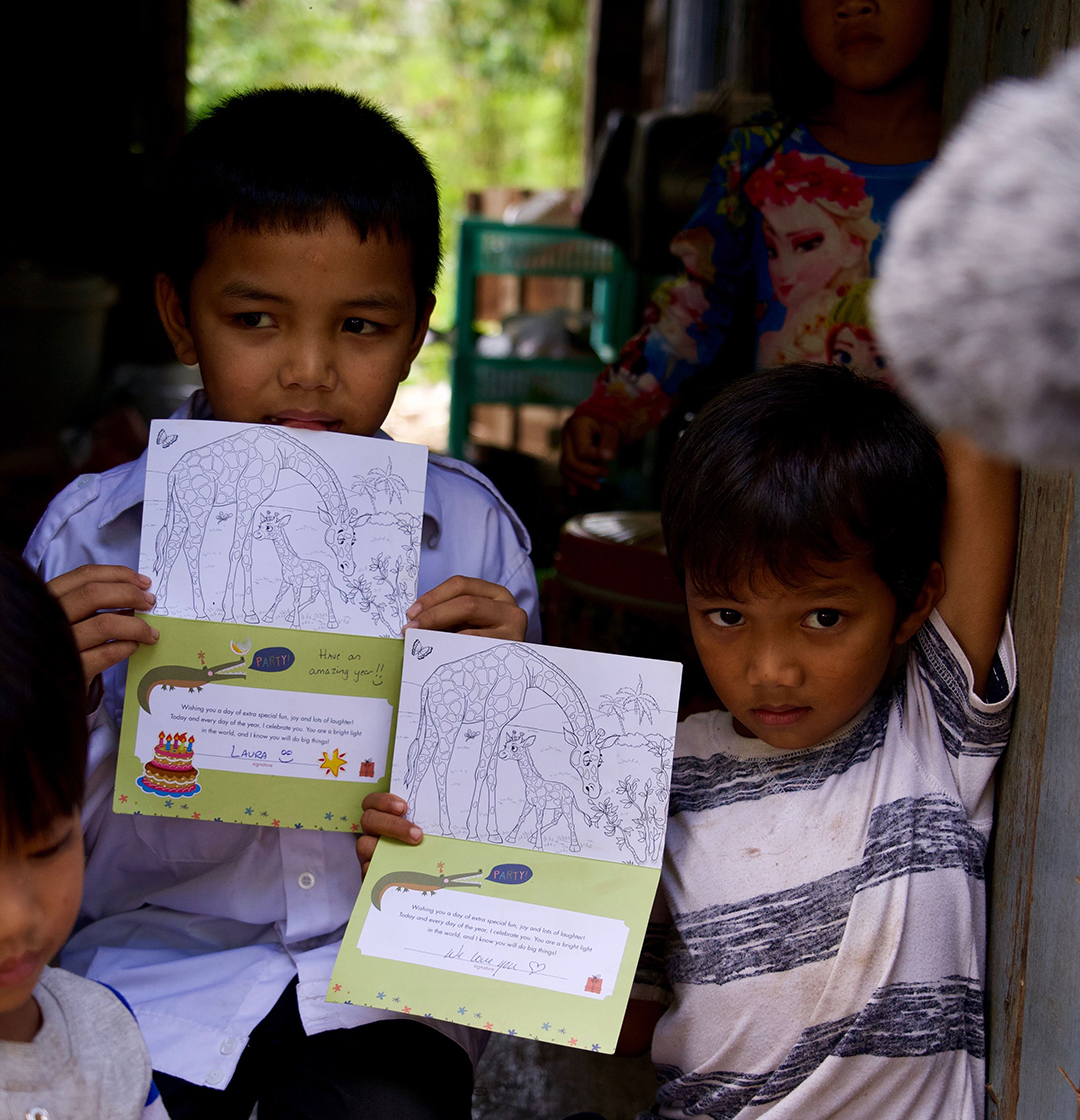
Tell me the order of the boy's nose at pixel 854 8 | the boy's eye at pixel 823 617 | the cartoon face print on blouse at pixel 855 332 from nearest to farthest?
the boy's eye at pixel 823 617 → the boy's nose at pixel 854 8 → the cartoon face print on blouse at pixel 855 332

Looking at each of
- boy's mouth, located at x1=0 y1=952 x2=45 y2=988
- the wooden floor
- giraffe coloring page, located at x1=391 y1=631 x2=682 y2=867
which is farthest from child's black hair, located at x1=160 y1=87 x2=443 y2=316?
the wooden floor

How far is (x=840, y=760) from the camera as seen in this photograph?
131 cm

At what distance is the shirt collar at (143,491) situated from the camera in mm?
1420

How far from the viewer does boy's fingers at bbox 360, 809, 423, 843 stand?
1253 millimetres

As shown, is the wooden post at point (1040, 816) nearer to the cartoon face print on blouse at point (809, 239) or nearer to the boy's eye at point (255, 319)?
the cartoon face print on blouse at point (809, 239)

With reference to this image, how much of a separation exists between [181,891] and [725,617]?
756 millimetres

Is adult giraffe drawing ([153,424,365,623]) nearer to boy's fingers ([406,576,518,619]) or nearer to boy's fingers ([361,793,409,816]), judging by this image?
boy's fingers ([406,576,518,619])

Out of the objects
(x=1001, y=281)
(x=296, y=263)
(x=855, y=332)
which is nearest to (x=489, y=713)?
(x=296, y=263)

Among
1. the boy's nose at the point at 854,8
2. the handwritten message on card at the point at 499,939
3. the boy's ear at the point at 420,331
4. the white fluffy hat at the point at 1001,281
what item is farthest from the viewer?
the boy's nose at the point at 854,8

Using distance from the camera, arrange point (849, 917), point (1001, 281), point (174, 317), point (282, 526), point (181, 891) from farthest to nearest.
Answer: point (174, 317), point (181, 891), point (282, 526), point (849, 917), point (1001, 281)

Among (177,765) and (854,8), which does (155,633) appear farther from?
(854,8)

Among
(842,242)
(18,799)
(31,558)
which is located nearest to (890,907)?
(18,799)

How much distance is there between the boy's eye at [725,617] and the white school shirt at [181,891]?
15.8 inches

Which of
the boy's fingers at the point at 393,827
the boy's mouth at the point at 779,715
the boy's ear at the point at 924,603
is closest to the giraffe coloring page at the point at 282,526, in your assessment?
the boy's fingers at the point at 393,827
